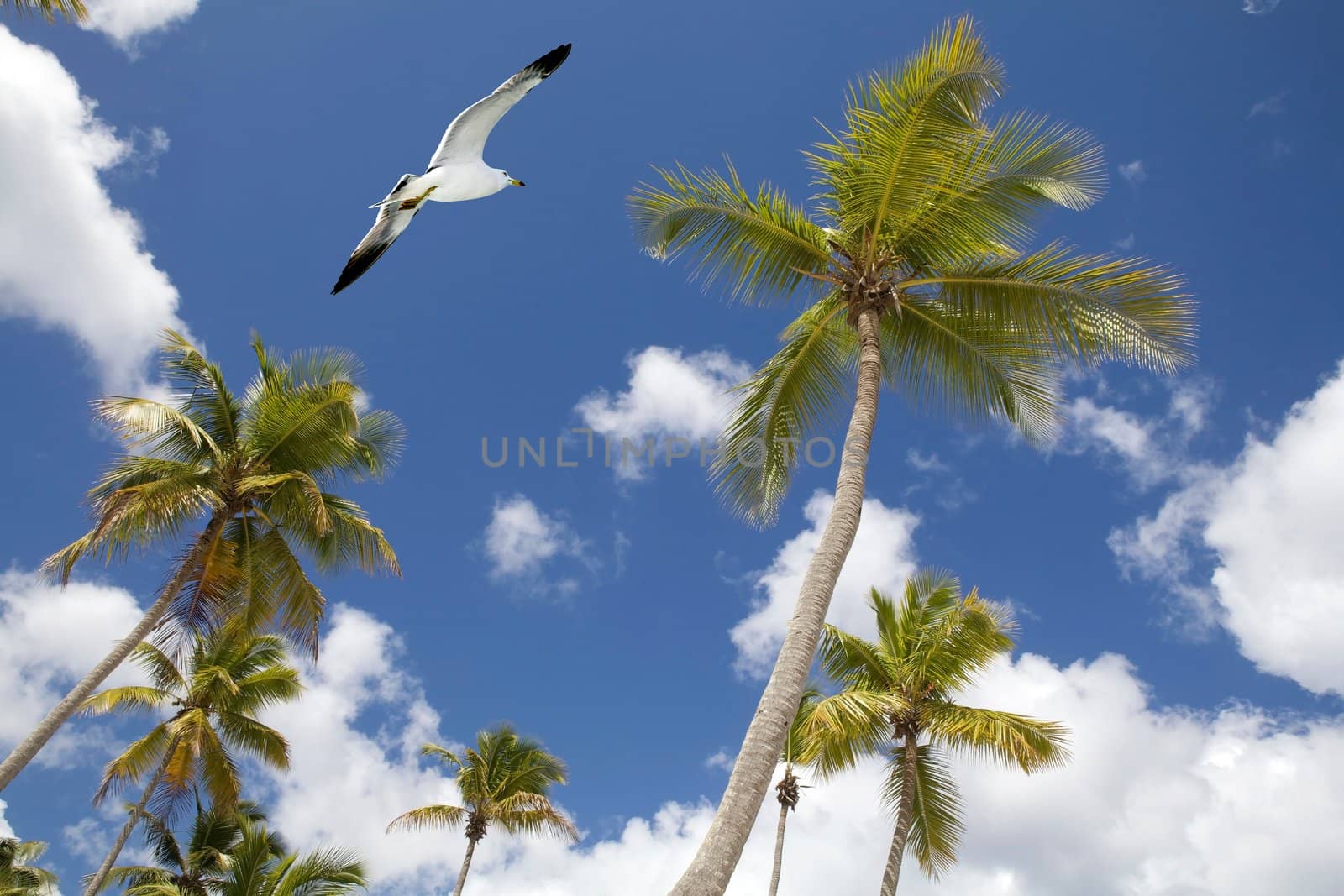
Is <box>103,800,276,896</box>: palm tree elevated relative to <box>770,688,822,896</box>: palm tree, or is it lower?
lower

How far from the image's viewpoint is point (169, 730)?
1873cm

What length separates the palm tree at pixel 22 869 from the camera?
24.6m

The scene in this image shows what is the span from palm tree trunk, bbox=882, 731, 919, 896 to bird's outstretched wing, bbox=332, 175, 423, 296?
39.0 feet

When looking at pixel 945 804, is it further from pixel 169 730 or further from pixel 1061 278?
pixel 169 730

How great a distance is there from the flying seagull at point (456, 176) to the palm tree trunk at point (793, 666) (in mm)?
4148

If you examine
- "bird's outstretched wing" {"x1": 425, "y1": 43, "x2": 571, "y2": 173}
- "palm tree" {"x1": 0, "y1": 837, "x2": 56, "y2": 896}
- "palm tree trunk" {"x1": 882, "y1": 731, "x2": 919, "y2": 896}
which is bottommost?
"palm tree" {"x1": 0, "y1": 837, "x2": 56, "y2": 896}

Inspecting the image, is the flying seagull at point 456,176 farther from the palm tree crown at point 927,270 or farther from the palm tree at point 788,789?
the palm tree at point 788,789

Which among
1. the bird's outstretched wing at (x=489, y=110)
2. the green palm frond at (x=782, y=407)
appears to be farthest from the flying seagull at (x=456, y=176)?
the green palm frond at (x=782, y=407)

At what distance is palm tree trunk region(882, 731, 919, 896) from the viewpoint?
47.8ft

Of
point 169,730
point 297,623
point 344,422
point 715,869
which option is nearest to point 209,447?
point 344,422

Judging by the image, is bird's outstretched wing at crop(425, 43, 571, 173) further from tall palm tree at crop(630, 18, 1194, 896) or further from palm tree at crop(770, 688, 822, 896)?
palm tree at crop(770, 688, 822, 896)

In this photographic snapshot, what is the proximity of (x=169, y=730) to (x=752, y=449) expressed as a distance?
14988mm

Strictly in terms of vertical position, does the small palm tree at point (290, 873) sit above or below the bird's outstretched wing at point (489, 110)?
below

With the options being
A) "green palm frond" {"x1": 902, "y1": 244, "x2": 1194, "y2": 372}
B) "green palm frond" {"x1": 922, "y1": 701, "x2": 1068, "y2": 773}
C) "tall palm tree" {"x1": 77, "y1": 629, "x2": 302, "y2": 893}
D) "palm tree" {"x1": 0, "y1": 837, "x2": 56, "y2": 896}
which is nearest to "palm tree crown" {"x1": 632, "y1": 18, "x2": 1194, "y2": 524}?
"green palm frond" {"x1": 902, "y1": 244, "x2": 1194, "y2": 372}
